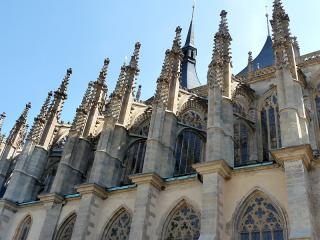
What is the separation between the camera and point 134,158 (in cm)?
1962

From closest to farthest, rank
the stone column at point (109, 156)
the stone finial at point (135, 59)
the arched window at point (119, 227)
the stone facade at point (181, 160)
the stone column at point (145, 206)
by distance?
the stone facade at point (181, 160) → the stone column at point (145, 206) → the arched window at point (119, 227) → the stone column at point (109, 156) → the stone finial at point (135, 59)

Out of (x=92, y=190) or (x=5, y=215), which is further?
(x=5, y=215)

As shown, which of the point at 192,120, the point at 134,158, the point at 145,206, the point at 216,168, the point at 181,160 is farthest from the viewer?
the point at 192,120

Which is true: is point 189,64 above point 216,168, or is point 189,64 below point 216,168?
→ above

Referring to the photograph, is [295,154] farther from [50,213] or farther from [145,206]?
[50,213]

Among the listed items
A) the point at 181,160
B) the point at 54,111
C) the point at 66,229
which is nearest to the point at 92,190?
the point at 66,229

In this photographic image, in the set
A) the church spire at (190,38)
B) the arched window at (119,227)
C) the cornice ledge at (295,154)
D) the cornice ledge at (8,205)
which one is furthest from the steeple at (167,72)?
the church spire at (190,38)

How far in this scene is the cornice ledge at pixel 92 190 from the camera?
15.9 m

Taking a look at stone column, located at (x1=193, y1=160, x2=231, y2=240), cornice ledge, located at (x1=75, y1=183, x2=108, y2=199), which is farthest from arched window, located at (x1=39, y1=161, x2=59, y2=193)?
stone column, located at (x1=193, y1=160, x2=231, y2=240)

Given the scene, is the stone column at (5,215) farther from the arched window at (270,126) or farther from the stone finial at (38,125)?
the arched window at (270,126)

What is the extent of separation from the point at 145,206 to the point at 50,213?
5.32m

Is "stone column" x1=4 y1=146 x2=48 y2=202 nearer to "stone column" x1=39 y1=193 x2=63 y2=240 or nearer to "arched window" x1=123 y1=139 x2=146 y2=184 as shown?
"stone column" x1=39 y1=193 x2=63 y2=240

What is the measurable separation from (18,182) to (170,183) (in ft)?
29.1

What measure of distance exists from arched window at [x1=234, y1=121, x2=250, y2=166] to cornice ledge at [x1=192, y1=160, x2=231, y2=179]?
4.25 m
